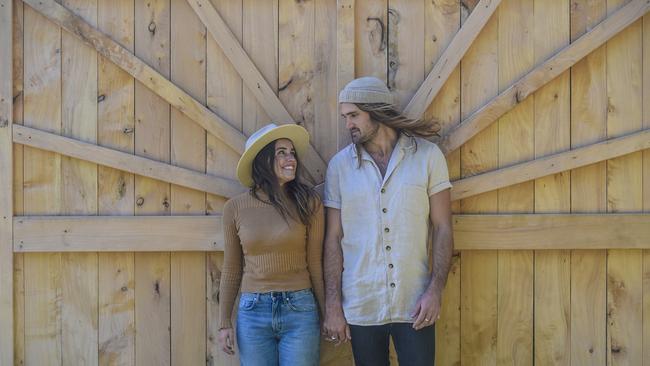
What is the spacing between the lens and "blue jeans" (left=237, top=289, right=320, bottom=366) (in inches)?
112

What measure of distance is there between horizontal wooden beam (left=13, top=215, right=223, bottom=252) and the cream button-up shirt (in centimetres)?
80

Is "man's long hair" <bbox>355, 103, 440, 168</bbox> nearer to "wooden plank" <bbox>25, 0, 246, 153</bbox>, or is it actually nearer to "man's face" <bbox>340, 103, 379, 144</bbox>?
"man's face" <bbox>340, 103, 379, 144</bbox>

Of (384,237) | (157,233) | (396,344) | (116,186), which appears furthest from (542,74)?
(116,186)

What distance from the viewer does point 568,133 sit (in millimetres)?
3344

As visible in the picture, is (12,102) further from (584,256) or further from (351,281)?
(584,256)

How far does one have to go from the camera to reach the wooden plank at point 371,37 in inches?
132

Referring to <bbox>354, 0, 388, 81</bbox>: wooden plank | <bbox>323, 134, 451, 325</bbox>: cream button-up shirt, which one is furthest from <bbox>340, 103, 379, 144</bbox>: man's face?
<bbox>354, 0, 388, 81</bbox>: wooden plank

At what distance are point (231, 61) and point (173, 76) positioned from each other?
0.32 m

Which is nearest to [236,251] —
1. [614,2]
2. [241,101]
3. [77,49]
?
[241,101]

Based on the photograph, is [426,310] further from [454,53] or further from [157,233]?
[157,233]

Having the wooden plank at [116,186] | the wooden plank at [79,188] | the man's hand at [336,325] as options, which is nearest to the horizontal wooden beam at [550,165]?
the man's hand at [336,325]

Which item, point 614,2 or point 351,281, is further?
point 614,2

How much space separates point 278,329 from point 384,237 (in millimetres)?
611

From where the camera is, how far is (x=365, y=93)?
2.93 m
